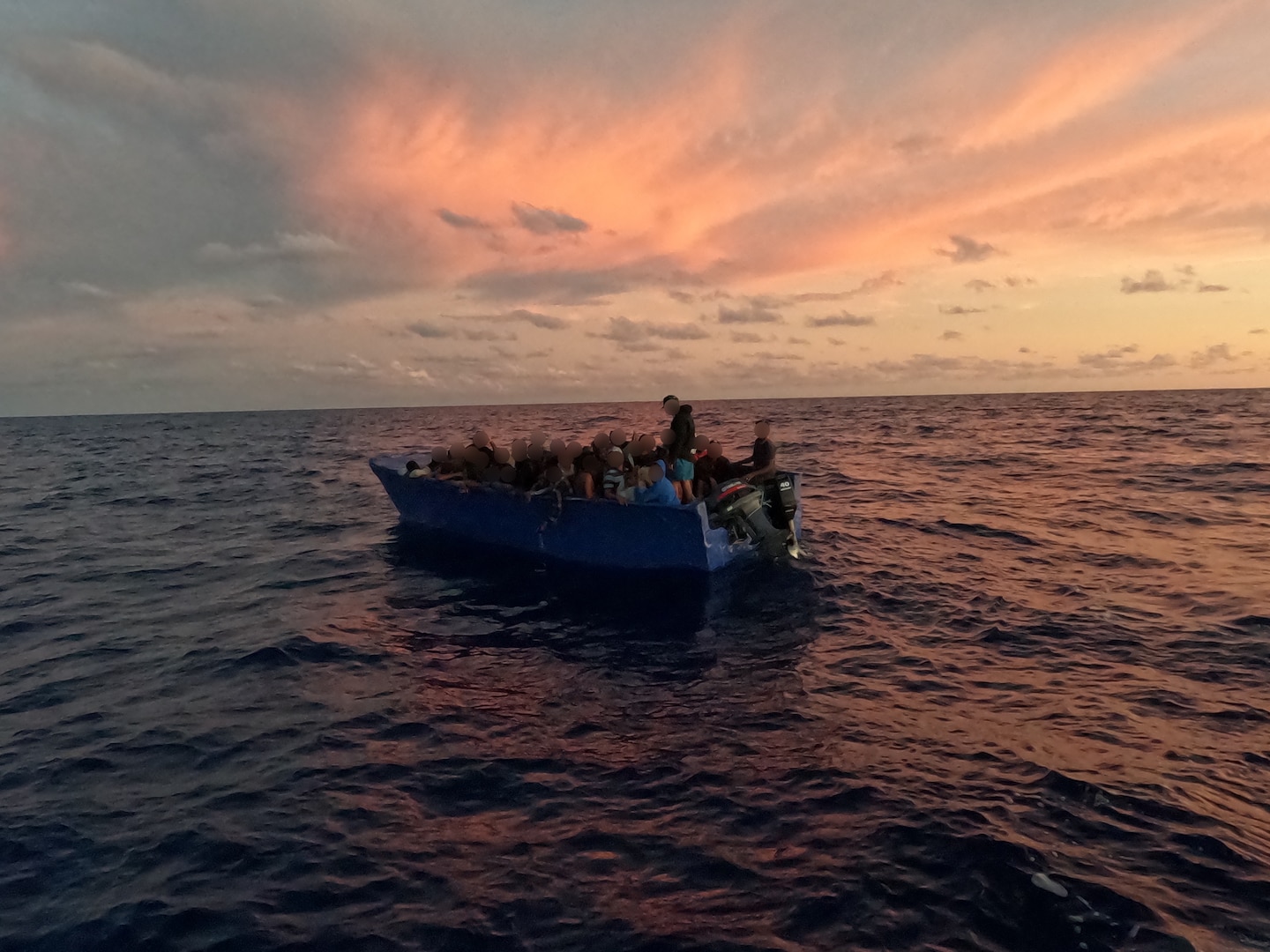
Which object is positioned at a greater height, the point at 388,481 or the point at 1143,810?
the point at 388,481

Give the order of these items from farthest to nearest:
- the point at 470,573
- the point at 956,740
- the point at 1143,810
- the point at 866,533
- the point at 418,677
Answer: the point at 866,533, the point at 470,573, the point at 418,677, the point at 956,740, the point at 1143,810

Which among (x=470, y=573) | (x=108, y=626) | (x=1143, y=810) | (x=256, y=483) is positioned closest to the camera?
(x=1143, y=810)

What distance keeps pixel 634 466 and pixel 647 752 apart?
7.20 metres

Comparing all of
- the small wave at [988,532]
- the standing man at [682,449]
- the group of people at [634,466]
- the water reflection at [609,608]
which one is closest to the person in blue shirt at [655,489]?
the group of people at [634,466]

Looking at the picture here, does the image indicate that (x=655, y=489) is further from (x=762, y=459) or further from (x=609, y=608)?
(x=762, y=459)

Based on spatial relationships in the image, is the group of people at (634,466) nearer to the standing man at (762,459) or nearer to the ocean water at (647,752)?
the standing man at (762,459)

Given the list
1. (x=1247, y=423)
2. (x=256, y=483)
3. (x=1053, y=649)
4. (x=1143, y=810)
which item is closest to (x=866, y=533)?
(x=1053, y=649)

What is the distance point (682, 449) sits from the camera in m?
13.7

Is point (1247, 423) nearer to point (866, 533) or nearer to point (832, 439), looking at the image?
point (832, 439)

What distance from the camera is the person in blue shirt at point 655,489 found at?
12594mm

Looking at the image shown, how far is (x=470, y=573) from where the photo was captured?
14.1m

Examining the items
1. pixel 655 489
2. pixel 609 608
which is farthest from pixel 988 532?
pixel 609 608

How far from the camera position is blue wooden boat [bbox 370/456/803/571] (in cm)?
1259

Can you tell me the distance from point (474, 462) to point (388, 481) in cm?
386
